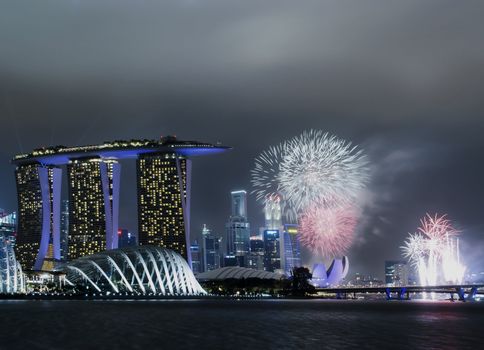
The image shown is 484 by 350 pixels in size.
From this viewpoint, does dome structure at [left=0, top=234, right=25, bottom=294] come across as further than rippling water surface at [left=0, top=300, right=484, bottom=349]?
Yes

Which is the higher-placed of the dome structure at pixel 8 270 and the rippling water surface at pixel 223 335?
the dome structure at pixel 8 270

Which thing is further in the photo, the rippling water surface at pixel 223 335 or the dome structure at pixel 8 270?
the dome structure at pixel 8 270

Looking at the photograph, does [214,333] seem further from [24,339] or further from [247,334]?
[24,339]

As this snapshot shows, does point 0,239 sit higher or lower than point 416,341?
higher

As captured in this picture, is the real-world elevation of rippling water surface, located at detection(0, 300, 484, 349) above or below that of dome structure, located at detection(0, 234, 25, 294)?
below

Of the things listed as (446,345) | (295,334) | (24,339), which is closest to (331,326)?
(295,334)

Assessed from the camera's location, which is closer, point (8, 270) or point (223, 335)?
point (223, 335)

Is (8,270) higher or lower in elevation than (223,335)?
higher

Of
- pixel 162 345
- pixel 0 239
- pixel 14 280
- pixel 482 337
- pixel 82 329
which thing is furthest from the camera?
pixel 14 280
